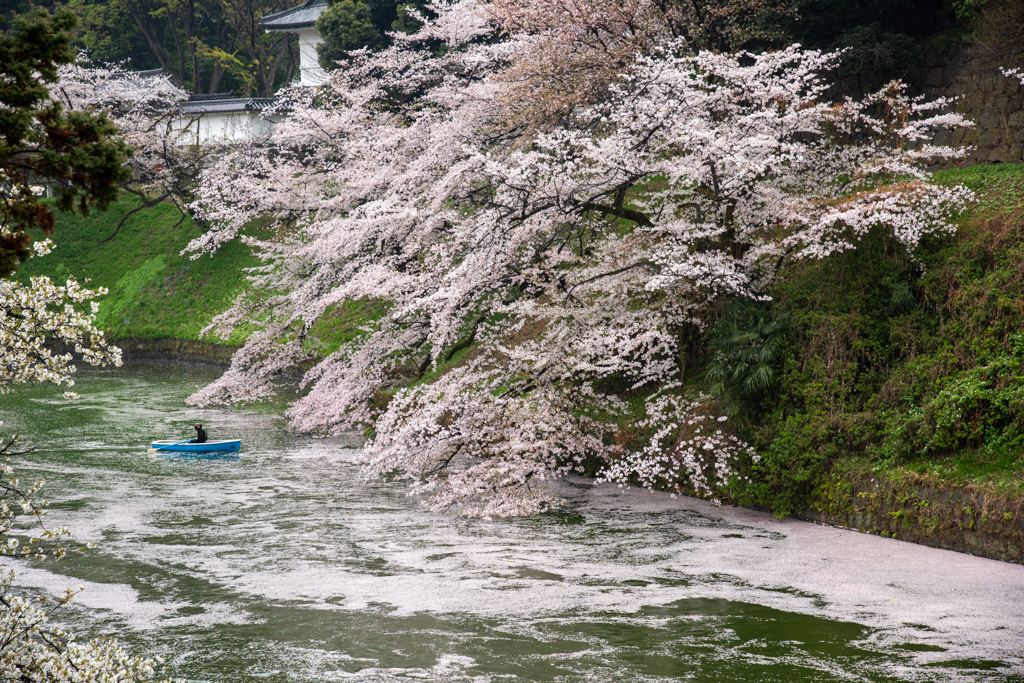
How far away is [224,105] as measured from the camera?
139 ft

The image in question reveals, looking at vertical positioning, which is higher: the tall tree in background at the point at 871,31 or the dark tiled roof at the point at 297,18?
the dark tiled roof at the point at 297,18

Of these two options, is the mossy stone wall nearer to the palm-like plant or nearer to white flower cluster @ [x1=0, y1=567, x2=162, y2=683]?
the palm-like plant

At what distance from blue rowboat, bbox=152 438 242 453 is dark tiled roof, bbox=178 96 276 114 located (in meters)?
26.6

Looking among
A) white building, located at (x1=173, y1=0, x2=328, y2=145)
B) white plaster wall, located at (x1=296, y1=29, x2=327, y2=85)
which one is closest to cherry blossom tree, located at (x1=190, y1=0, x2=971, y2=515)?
white plaster wall, located at (x1=296, y1=29, x2=327, y2=85)

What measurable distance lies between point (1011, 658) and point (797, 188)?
9.26 meters

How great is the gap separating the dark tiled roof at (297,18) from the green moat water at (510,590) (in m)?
29.4

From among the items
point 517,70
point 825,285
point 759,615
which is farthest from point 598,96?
point 759,615

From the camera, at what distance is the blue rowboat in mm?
18188

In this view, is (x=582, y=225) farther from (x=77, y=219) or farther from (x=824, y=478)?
(x=77, y=219)

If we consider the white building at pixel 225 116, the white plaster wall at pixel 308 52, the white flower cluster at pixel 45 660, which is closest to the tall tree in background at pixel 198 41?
the white building at pixel 225 116

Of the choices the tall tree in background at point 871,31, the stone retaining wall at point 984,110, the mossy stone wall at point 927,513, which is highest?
the tall tree in background at point 871,31

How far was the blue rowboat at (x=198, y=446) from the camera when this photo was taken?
18.2m

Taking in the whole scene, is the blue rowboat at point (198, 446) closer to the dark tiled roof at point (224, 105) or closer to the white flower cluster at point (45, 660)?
the white flower cluster at point (45, 660)

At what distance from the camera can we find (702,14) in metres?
17.9
